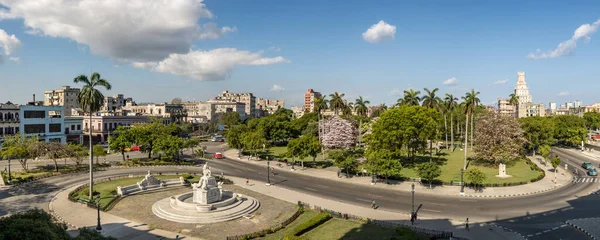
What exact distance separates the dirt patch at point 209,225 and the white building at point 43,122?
179ft

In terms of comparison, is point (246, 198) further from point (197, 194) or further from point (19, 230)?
point (19, 230)

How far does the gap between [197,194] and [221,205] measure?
3.00 meters

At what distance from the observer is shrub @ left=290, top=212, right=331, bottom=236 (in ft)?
103

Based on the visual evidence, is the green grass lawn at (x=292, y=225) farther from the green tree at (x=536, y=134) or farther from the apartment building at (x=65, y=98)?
the apartment building at (x=65, y=98)

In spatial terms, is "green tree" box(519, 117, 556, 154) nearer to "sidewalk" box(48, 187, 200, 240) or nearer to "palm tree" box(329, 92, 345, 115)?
"palm tree" box(329, 92, 345, 115)

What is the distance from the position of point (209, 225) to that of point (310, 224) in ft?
33.3

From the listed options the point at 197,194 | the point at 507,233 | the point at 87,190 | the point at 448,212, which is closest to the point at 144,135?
the point at 87,190

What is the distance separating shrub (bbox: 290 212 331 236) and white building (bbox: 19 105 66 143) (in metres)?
76.0

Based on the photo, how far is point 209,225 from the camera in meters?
34.7

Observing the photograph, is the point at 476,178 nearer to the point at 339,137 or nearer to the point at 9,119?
the point at 339,137

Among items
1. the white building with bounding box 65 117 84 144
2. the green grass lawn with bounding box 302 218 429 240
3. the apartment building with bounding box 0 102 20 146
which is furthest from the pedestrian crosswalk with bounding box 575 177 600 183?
the apartment building with bounding box 0 102 20 146

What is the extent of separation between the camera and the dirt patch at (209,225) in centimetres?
3309

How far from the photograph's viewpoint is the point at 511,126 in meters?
66.8

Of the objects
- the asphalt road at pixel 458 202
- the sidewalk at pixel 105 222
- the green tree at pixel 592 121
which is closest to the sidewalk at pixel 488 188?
the asphalt road at pixel 458 202
